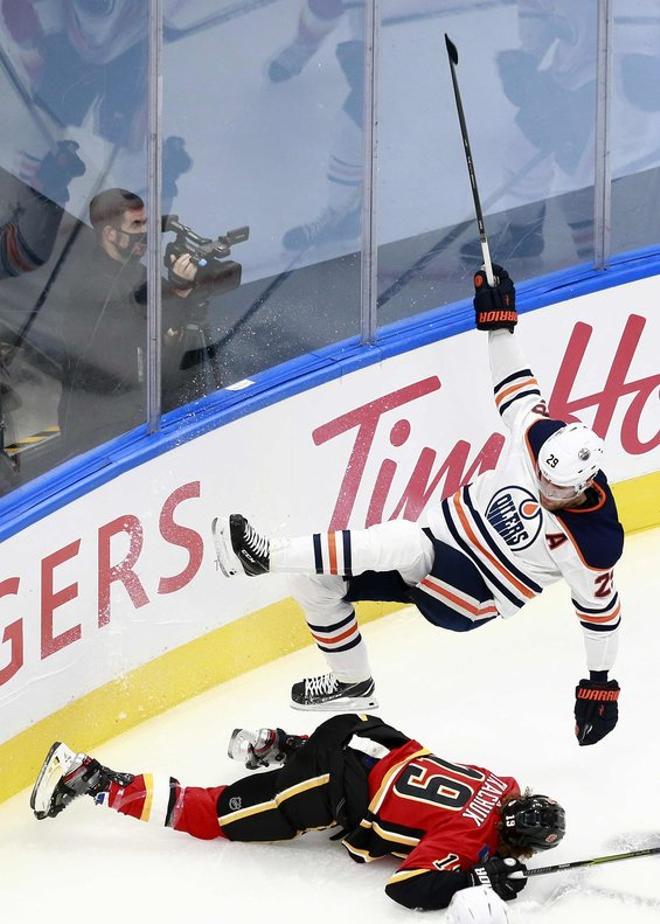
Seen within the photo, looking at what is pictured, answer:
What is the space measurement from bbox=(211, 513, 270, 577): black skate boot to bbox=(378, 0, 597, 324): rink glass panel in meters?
1.58

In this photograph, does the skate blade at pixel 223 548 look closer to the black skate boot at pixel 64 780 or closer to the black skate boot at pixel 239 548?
the black skate boot at pixel 239 548

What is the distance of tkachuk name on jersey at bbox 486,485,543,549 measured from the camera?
4.21 m

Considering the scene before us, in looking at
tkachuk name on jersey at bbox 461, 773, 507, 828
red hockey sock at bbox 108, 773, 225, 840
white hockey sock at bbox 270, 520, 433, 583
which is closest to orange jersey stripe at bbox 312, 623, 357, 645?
white hockey sock at bbox 270, 520, 433, 583

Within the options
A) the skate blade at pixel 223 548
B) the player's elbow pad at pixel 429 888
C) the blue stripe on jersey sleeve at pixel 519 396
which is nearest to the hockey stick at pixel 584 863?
the player's elbow pad at pixel 429 888

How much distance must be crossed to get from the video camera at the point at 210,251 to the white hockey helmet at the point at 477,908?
2.07 metres

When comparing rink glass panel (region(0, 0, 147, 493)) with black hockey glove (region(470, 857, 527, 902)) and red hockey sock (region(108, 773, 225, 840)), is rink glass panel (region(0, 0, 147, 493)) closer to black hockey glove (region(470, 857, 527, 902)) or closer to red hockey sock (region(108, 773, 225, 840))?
red hockey sock (region(108, 773, 225, 840))

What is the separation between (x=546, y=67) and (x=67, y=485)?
2340mm

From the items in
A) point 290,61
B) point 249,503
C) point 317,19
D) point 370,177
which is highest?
point 317,19

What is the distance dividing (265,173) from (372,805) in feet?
6.70

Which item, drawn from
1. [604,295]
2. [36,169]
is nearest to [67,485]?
[36,169]

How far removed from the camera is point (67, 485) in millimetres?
4547

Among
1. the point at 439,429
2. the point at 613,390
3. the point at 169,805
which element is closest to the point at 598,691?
the point at 169,805

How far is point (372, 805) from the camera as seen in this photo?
412 centimetres

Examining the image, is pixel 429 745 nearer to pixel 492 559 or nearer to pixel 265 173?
pixel 492 559
